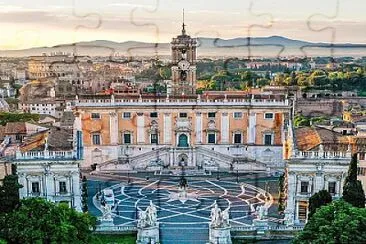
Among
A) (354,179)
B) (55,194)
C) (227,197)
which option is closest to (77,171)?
(55,194)

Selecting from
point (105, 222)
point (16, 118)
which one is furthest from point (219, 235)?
point (16, 118)

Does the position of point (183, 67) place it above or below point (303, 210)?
above

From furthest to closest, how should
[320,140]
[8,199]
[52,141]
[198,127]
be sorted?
[198,127], [52,141], [320,140], [8,199]

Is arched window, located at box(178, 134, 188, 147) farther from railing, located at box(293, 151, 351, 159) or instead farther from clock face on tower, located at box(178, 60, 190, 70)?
railing, located at box(293, 151, 351, 159)

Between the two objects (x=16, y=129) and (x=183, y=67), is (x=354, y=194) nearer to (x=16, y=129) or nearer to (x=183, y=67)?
(x=16, y=129)

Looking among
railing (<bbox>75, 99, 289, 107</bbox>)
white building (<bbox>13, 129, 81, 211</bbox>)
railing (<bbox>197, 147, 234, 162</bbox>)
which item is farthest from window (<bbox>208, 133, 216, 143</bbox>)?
white building (<bbox>13, 129, 81, 211</bbox>)

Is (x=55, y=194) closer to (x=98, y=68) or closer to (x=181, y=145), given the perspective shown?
(x=181, y=145)

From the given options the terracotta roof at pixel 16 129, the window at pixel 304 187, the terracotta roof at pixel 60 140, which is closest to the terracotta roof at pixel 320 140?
the window at pixel 304 187
